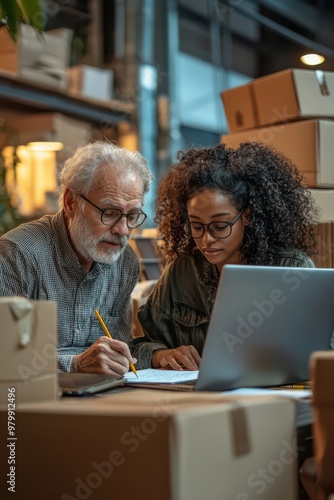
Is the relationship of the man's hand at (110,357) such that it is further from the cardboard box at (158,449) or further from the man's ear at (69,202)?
the man's ear at (69,202)

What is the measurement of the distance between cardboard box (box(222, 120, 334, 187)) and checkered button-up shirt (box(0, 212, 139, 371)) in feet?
2.46

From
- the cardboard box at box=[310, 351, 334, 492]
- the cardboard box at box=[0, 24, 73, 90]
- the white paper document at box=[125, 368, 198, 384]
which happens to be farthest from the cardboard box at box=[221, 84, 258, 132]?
the cardboard box at box=[310, 351, 334, 492]

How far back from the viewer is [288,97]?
8.36 feet

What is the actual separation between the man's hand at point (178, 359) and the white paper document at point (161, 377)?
0.07 m

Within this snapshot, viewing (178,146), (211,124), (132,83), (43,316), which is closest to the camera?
(43,316)

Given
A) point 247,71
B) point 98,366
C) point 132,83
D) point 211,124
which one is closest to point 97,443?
point 98,366

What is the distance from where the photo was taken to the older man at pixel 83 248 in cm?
202

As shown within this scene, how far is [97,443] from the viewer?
3.67 ft

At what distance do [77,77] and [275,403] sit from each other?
3.72 meters

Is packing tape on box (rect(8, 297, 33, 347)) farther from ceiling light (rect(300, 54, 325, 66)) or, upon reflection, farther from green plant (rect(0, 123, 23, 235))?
green plant (rect(0, 123, 23, 235))

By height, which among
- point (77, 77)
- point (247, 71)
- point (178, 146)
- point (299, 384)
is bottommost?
point (299, 384)

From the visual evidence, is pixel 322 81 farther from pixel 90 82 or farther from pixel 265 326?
pixel 90 82

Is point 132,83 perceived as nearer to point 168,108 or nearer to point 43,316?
point 168,108

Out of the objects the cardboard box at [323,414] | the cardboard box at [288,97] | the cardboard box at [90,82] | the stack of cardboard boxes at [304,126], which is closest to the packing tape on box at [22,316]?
the cardboard box at [323,414]
